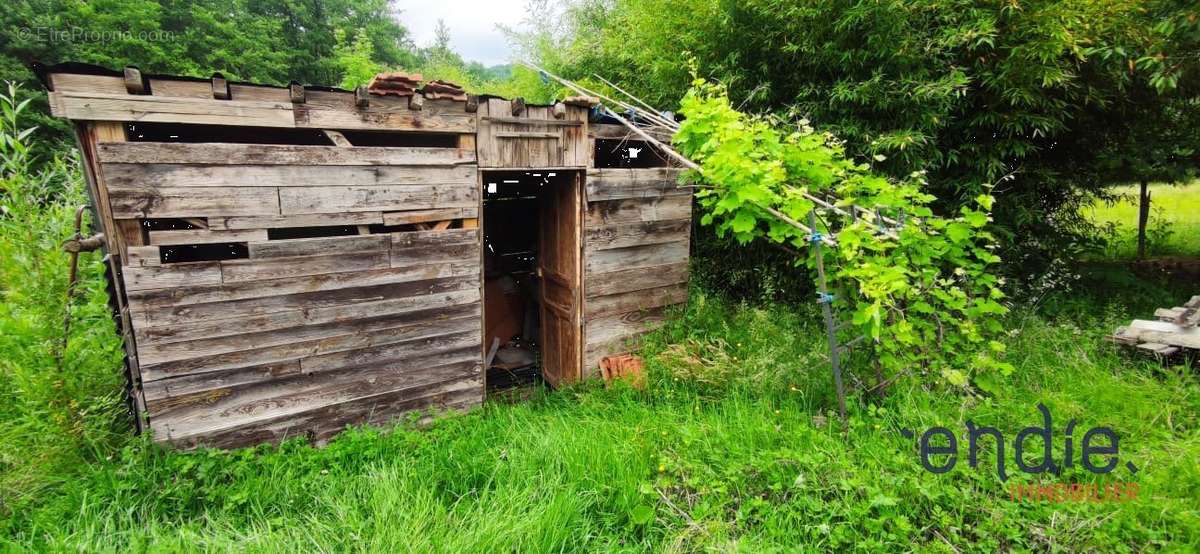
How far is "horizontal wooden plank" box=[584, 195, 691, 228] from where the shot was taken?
15.5 ft

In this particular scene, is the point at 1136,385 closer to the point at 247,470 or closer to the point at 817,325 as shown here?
the point at 817,325

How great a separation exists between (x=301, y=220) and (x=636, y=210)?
282 cm

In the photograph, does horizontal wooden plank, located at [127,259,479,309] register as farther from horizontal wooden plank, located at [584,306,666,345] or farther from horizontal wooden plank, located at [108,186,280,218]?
horizontal wooden plank, located at [584,306,666,345]

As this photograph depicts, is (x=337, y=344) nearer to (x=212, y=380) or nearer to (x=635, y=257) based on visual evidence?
(x=212, y=380)

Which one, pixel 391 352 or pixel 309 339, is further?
pixel 391 352

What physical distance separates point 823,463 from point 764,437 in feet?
1.49

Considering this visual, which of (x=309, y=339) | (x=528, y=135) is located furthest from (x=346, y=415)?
(x=528, y=135)

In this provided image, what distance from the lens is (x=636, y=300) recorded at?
5.11 meters

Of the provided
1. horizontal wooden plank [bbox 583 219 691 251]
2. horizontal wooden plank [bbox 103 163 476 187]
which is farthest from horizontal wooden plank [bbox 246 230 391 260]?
horizontal wooden plank [bbox 583 219 691 251]

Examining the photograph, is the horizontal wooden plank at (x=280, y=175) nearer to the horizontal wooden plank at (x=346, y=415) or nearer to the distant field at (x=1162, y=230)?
the horizontal wooden plank at (x=346, y=415)

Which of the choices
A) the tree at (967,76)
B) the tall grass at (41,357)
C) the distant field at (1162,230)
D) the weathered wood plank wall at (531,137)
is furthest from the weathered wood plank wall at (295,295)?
the distant field at (1162,230)

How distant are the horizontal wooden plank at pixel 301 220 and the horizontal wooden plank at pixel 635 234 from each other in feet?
6.07

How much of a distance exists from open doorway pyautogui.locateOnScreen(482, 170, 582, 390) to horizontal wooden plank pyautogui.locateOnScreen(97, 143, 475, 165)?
3.42 ft

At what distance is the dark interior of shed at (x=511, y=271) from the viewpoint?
655 centimetres
